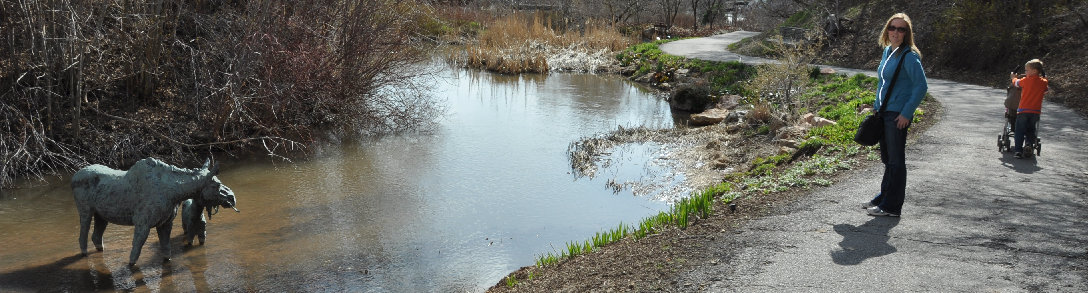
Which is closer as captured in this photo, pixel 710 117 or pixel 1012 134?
pixel 1012 134

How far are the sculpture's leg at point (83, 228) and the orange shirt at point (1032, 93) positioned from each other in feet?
31.7

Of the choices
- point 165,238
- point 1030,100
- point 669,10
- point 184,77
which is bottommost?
point 165,238

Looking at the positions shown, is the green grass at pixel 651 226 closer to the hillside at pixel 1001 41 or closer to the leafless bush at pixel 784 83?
the leafless bush at pixel 784 83

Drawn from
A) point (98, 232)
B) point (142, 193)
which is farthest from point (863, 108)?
point (98, 232)

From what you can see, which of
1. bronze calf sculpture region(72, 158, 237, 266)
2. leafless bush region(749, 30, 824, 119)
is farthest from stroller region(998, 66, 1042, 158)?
bronze calf sculpture region(72, 158, 237, 266)

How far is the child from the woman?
3.27 m

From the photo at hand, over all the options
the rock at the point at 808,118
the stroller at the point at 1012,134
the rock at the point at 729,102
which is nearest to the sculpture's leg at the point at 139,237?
the stroller at the point at 1012,134

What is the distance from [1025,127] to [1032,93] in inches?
15.8

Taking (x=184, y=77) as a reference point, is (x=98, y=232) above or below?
below

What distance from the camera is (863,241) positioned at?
677 centimetres

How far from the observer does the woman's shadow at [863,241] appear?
639 cm

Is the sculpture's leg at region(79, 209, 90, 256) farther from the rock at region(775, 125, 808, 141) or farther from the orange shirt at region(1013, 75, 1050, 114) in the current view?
the orange shirt at region(1013, 75, 1050, 114)

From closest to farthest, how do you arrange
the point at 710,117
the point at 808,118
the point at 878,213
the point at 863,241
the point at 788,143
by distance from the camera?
1. the point at 863,241
2. the point at 878,213
3. the point at 788,143
4. the point at 808,118
5. the point at 710,117

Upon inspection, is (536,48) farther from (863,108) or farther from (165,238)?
(165,238)
